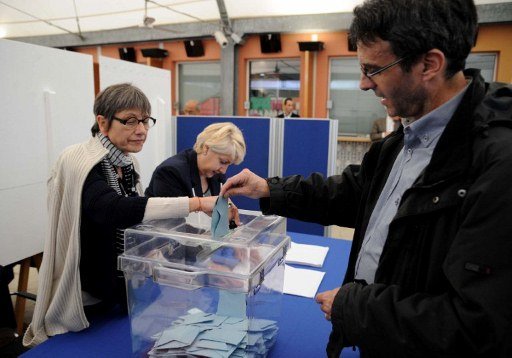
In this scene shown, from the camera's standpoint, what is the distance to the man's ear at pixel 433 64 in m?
0.81

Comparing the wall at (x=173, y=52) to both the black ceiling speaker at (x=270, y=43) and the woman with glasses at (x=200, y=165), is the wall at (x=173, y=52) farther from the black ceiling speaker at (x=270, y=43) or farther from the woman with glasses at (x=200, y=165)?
the woman with glasses at (x=200, y=165)

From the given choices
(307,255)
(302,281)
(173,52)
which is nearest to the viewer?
(302,281)

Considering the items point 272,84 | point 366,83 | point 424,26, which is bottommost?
point 366,83

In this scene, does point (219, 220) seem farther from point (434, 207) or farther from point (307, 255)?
point (307, 255)

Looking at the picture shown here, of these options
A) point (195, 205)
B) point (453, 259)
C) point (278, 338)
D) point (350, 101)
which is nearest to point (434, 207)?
point (453, 259)

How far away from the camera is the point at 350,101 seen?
23.0 feet

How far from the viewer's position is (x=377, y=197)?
1.03 meters

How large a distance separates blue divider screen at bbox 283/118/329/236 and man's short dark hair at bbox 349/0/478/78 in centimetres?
241

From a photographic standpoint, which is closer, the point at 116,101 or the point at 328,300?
the point at 328,300

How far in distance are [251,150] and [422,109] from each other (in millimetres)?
2637

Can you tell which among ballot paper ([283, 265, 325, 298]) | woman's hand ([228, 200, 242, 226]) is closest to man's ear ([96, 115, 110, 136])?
woman's hand ([228, 200, 242, 226])

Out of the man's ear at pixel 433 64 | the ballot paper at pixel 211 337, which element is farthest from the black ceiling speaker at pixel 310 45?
the ballot paper at pixel 211 337

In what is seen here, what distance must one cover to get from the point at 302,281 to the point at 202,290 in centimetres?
63

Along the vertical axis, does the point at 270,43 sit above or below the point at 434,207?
above
